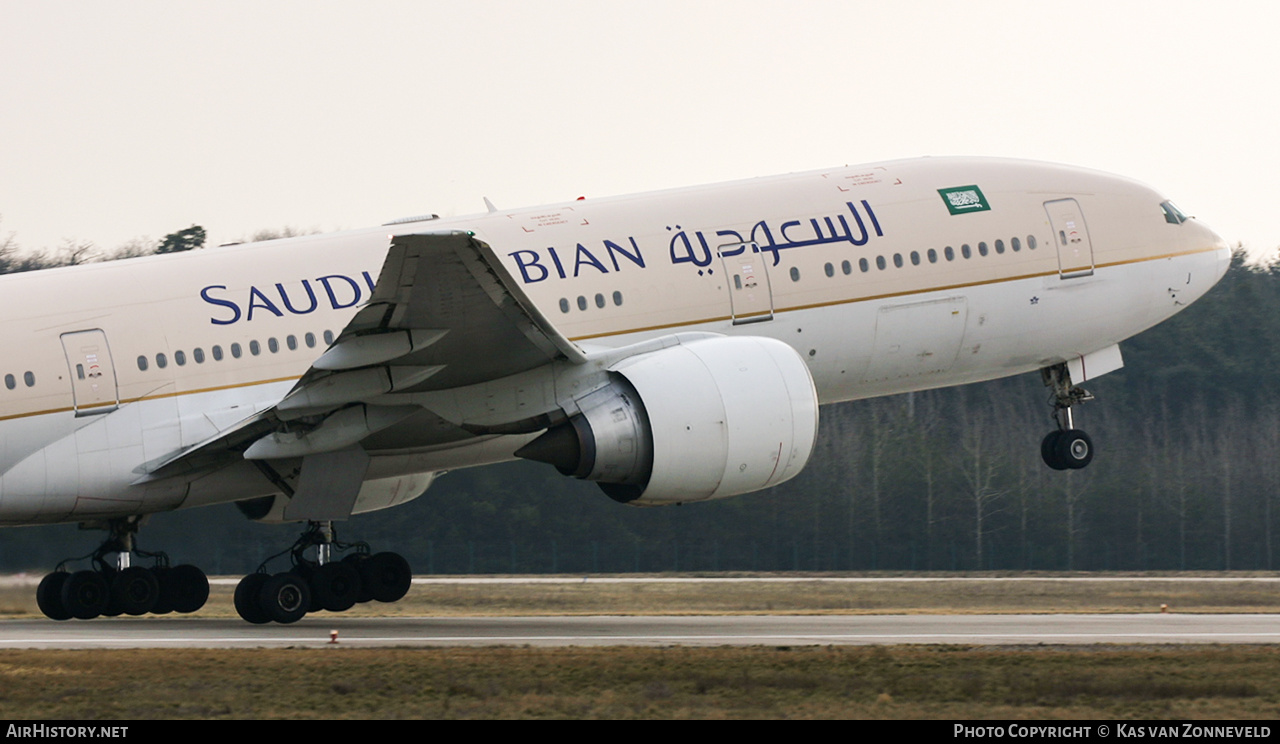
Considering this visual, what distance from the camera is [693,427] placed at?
69.3ft

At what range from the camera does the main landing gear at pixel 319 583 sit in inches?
934

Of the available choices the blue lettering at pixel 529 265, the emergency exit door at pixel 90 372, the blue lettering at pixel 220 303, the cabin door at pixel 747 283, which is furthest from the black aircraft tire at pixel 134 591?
the cabin door at pixel 747 283

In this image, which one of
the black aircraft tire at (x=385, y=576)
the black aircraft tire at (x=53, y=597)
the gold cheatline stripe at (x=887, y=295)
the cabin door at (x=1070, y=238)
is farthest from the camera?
the cabin door at (x=1070, y=238)

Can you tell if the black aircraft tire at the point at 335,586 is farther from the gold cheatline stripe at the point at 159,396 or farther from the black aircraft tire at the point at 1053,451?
the black aircraft tire at the point at 1053,451

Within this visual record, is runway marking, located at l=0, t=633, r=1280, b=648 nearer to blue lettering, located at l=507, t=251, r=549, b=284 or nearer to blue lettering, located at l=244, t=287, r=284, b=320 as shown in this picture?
blue lettering, located at l=244, t=287, r=284, b=320

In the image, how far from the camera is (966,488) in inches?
2404

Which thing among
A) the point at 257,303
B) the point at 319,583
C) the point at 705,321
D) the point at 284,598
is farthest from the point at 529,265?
the point at 284,598

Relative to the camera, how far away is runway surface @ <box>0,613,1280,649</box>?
68.6 ft

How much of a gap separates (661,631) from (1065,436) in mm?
8633

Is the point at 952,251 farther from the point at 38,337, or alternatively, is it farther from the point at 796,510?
the point at 796,510

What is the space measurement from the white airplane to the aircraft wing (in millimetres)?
39

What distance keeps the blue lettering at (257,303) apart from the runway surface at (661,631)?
4.43 meters

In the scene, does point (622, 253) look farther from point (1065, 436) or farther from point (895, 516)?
point (895, 516)

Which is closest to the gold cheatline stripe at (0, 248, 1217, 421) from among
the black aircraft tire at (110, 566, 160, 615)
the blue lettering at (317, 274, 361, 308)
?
the blue lettering at (317, 274, 361, 308)
